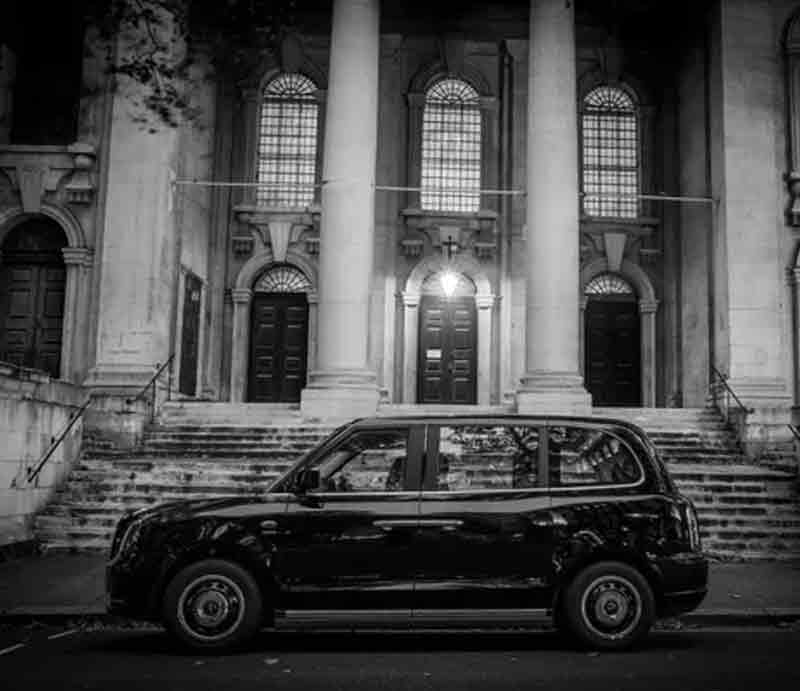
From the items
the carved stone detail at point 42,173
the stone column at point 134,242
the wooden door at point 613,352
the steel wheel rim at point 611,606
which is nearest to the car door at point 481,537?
the steel wheel rim at point 611,606

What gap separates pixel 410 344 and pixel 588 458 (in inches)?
656

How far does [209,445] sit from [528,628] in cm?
974

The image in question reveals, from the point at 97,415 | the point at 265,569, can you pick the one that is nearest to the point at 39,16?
the point at 97,415

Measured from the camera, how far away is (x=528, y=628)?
8.38 metres

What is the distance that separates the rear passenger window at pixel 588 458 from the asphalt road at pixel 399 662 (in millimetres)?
1283

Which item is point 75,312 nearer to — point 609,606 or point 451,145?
point 451,145

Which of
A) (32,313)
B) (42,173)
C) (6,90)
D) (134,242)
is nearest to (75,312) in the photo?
(32,313)

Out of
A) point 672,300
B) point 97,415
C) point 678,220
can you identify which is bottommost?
point 97,415

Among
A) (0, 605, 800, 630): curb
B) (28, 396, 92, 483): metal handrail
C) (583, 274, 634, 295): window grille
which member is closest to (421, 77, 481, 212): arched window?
(583, 274, 634, 295): window grille

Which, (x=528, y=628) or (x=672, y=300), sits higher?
(x=672, y=300)

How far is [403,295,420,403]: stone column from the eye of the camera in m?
23.9

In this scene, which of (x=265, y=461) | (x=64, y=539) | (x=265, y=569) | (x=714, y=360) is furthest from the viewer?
(x=714, y=360)

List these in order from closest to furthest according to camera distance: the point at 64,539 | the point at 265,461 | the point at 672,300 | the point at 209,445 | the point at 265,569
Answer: the point at 265,569, the point at 64,539, the point at 265,461, the point at 209,445, the point at 672,300

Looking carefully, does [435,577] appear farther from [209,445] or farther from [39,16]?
[39,16]
